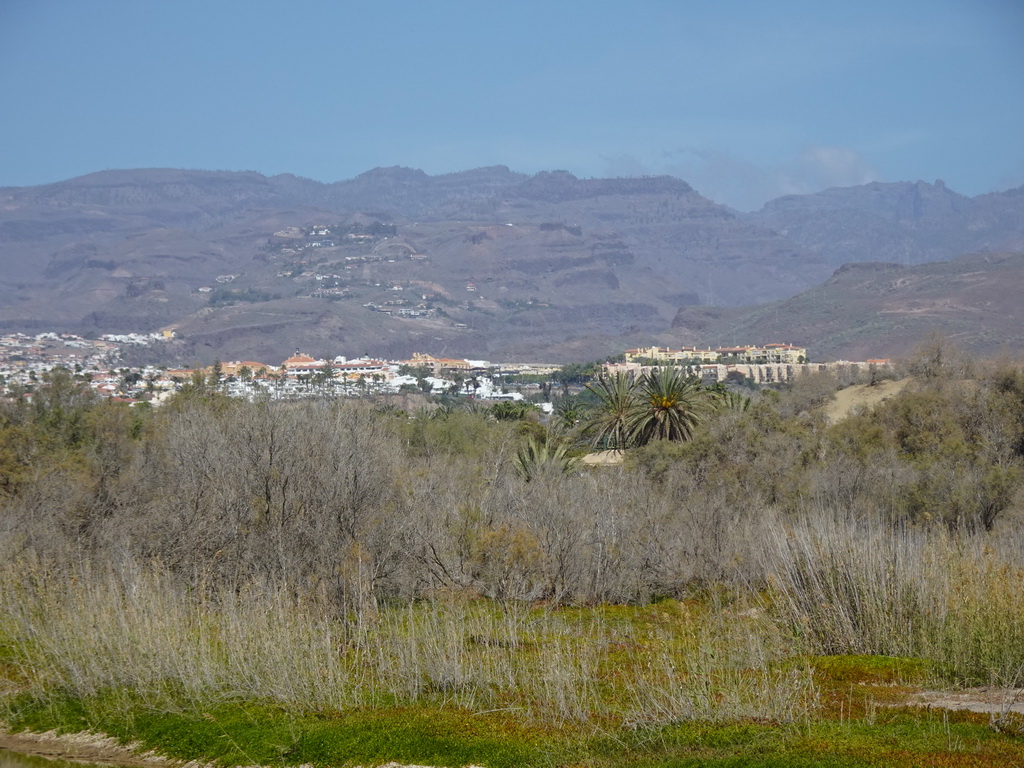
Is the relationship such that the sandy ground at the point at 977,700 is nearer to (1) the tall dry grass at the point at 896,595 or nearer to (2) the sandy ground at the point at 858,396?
(1) the tall dry grass at the point at 896,595

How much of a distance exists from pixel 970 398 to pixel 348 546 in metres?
24.6

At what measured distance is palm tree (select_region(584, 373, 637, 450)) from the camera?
39156mm

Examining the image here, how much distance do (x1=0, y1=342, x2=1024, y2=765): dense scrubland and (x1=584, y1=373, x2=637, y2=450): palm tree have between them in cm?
246

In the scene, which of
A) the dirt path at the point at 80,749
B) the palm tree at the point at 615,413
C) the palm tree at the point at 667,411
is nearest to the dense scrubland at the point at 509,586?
the dirt path at the point at 80,749

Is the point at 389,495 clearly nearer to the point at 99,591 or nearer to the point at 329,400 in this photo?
the point at 329,400

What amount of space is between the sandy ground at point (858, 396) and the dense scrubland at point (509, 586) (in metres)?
11.8

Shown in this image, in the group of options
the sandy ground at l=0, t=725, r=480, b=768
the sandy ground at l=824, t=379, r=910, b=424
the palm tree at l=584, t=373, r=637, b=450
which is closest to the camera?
the sandy ground at l=0, t=725, r=480, b=768

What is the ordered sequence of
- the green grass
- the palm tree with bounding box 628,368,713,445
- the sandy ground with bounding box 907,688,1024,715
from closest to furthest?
1. the green grass
2. the sandy ground with bounding box 907,688,1024,715
3. the palm tree with bounding box 628,368,713,445

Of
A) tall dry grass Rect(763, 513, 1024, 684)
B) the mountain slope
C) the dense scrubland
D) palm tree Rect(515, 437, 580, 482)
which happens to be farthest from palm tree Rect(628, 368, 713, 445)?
the mountain slope

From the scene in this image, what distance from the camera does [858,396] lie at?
169 feet

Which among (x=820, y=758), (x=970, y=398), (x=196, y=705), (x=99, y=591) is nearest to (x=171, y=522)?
(x=99, y=591)

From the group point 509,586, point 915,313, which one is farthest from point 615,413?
point 915,313

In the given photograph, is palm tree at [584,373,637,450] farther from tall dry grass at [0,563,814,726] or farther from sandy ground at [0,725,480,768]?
sandy ground at [0,725,480,768]

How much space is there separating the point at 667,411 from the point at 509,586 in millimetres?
18333
